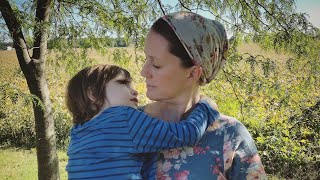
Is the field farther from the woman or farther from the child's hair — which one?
the woman

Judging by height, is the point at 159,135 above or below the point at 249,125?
above

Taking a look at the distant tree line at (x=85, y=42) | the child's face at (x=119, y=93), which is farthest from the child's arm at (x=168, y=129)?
the distant tree line at (x=85, y=42)

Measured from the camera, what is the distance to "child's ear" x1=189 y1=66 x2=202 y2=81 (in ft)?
4.83

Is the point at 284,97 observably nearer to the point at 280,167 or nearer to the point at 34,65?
the point at 34,65

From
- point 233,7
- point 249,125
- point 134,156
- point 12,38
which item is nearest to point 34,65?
point 12,38

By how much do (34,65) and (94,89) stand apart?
2.40m

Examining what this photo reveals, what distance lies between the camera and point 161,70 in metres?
1.43

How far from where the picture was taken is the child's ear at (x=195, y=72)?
147 centimetres

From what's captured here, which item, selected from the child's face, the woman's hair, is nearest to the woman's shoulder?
the woman's hair

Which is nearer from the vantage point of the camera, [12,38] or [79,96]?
[79,96]

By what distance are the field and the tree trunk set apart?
0.25 metres

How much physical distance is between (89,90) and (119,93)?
144 millimetres

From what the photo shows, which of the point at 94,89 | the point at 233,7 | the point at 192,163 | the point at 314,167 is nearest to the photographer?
the point at 192,163

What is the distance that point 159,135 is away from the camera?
4.52ft
